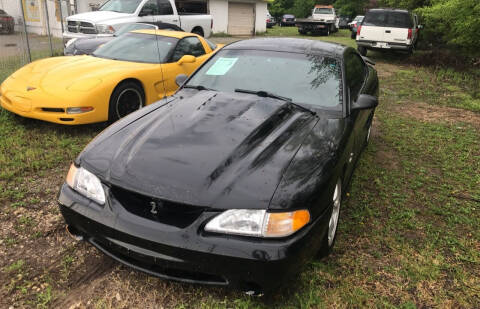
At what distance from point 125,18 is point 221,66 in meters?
8.95

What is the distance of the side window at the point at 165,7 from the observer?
12.7 meters

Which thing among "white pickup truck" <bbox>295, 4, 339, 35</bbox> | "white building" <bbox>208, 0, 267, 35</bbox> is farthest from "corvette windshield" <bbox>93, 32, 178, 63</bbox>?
"white pickup truck" <bbox>295, 4, 339, 35</bbox>

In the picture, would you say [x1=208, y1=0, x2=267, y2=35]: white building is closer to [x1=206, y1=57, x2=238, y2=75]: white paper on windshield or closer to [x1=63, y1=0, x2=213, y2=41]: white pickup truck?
[x1=63, y1=0, x2=213, y2=41]: white pickup truck

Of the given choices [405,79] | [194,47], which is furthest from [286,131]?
[405,79]

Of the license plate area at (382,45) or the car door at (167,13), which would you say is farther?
the license plate area at (382,45)

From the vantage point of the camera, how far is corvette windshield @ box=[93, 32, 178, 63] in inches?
232

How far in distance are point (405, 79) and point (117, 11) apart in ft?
29.6

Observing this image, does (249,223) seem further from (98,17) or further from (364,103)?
(98,17)

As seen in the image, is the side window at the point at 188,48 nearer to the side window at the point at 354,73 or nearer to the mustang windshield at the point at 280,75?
the mustang windshield at the point at 280,75

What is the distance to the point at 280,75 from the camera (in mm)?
3455

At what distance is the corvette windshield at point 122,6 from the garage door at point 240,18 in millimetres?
12995

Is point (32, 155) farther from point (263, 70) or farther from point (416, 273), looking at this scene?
point (416, 273)

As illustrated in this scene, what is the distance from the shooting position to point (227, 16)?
24.2 metres

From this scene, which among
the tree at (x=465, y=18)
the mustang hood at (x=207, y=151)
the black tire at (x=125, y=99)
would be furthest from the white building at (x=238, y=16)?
the mustang hood at (x=207, y=151)
